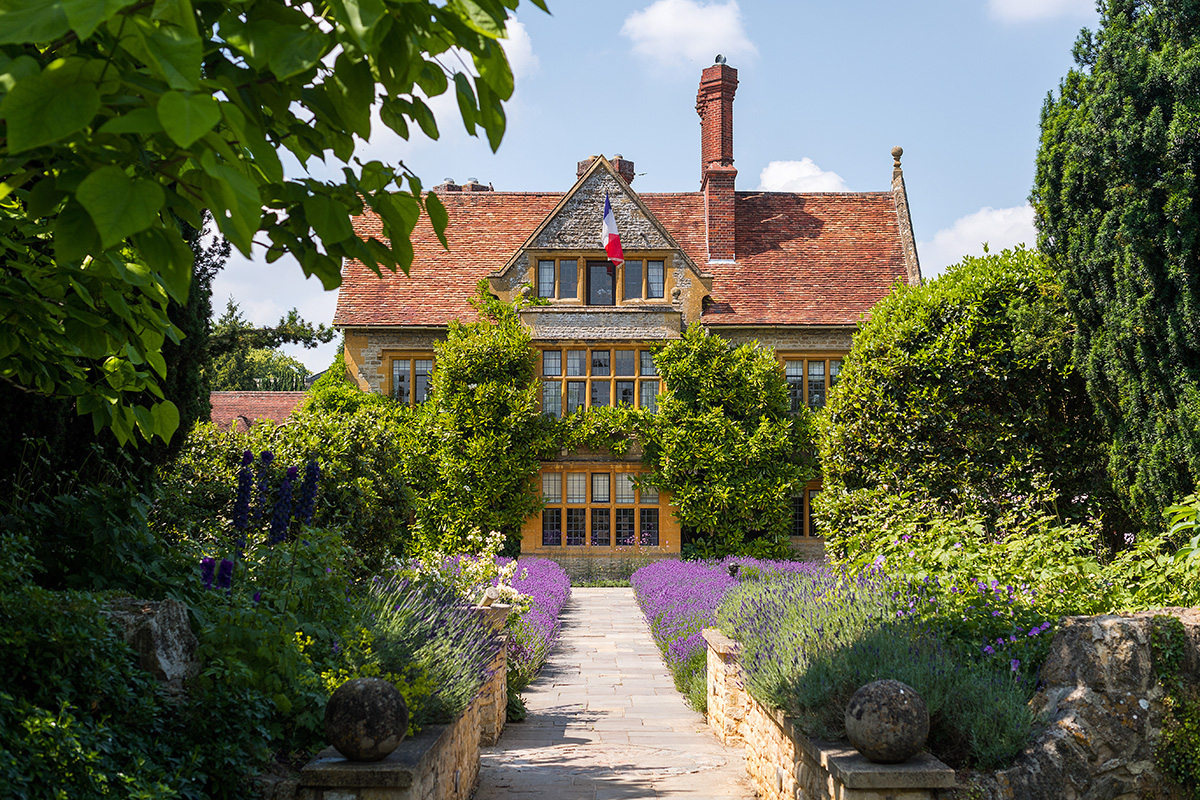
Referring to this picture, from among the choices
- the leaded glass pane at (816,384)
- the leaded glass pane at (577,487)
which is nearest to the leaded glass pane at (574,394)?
the leaded glass pane at (577,487)

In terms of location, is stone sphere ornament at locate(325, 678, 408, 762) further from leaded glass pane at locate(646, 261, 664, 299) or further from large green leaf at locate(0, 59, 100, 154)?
leaded glass pane at locate(646, 261, 664, 299)

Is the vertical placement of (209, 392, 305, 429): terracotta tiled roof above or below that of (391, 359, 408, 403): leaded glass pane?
above

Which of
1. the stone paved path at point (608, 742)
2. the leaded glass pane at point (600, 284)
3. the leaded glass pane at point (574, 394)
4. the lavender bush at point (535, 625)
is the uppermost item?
the leaded glass pane at point (600, 284)

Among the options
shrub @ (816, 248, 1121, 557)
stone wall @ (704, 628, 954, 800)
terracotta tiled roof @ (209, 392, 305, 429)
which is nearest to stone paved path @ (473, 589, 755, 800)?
stone wall @ (704, 628, 954, 800)

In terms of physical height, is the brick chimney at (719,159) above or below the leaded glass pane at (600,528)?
above

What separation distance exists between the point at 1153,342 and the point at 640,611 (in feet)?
29.5

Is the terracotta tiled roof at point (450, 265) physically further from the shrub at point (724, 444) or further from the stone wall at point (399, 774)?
the stone wall at point (399, 774)

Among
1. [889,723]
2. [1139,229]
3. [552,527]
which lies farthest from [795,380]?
[889,723]

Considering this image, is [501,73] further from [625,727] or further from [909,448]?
[909,448]

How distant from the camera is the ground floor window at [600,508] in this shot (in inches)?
835

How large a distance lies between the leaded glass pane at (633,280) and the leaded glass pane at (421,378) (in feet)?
16.5

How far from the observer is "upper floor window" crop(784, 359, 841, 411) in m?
21.7

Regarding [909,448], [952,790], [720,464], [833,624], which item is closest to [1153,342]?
[909,448]

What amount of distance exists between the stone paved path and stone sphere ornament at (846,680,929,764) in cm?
185
